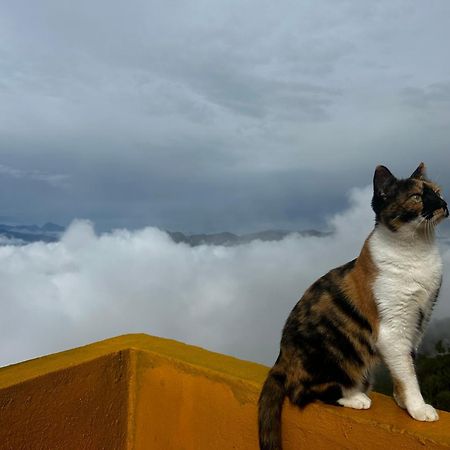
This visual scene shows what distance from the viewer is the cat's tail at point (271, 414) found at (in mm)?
1936

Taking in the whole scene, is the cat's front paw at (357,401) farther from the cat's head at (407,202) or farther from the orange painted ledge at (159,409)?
the cat's head at (407,202)

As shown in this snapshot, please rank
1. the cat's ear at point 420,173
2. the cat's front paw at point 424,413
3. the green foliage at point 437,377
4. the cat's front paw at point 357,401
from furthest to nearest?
the green foliage at point 437,377 < the cat's ear at point 420,173 < the cat's front paw at point 357,401 < the cat's front paw at point 424,413

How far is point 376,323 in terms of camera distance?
189cm

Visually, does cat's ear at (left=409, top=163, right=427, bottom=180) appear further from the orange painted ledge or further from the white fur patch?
the orange painted ledge

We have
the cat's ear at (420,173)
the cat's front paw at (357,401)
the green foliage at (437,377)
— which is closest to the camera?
the cat's front paw at (357,401)

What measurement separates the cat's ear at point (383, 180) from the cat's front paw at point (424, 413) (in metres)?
0.74

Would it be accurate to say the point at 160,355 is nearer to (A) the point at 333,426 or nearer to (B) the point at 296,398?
(B) the point at 296,398

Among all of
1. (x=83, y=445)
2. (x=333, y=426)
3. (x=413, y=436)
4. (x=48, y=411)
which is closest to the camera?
(x=413, y=436)

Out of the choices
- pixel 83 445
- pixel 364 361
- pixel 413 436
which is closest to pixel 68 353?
pixel 83 445

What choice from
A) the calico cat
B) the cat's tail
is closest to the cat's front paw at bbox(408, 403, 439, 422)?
the calico cat

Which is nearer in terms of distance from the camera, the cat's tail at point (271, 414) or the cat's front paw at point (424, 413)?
the cat's front paw at point (424, 413)

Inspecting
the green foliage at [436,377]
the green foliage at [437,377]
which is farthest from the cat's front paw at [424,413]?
the green foliage at [436,377]

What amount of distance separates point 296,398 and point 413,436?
0.42 m

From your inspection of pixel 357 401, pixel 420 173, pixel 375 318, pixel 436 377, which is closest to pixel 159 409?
pixel 357 401
